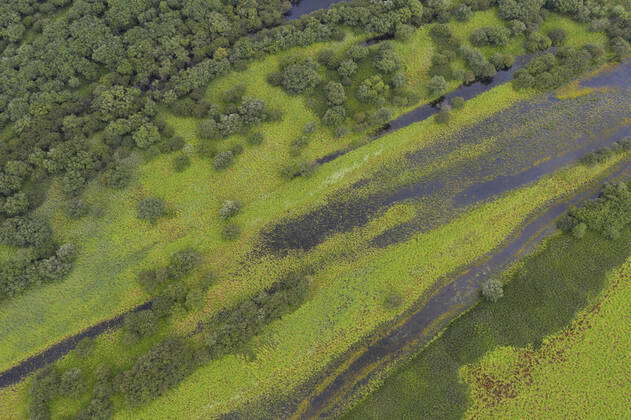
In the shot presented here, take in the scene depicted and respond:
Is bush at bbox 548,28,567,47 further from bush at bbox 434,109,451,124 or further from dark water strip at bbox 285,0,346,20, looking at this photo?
dark water strip at bbox 285,0,346,20

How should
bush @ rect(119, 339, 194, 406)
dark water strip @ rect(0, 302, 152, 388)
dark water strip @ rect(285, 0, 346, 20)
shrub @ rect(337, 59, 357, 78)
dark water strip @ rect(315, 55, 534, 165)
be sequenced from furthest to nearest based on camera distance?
dark water strip @ rect(285, 0, 346, 20), shrub @ rect(337, 59, 357, 78), dark water strip @ rect(315, 55, 534, 165), dark water strip @ rect(0, 302, 152, 388), bush @ rect(119, 339, 194, 406)

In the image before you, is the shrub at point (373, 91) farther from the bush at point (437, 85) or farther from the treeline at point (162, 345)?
the treeline at point (162, 345)

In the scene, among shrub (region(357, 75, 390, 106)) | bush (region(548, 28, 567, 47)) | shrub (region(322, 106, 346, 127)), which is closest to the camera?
shrub (region(322, 106, 346, 127))

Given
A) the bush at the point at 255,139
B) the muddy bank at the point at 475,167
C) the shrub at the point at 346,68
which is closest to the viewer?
the muddy bank at the point at 475,167

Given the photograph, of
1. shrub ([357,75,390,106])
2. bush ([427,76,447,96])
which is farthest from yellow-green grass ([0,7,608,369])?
shrub ([357,75,390,106])

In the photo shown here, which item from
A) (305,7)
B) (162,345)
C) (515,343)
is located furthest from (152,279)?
(305,7)

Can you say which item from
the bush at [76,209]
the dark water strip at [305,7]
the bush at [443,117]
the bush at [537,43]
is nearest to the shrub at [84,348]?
the bush at [76,209]

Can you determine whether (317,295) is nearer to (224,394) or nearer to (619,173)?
(224,394)
